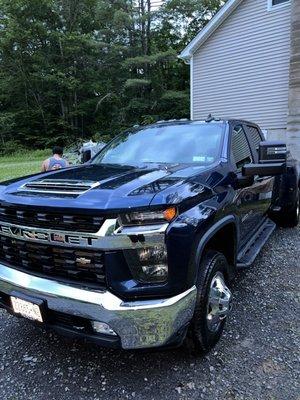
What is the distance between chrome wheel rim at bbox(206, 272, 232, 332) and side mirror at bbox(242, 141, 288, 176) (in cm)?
87

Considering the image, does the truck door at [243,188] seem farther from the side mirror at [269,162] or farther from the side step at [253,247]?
the side mirror at [269,162]

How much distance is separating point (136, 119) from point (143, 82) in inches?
132

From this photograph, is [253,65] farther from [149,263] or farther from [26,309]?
[26,309]

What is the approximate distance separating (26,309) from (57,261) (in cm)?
43

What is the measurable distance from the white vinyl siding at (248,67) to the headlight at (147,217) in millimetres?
12108

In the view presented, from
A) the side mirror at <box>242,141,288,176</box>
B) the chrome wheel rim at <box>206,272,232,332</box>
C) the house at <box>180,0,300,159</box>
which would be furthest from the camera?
the house at <box>180,0,300,159</box>

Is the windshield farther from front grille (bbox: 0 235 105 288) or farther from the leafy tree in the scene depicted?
the leafy tree

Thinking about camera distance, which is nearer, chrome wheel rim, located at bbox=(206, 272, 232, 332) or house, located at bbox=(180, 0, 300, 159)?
chrome wheel rim, located at bbox=(206, 272, 232, 332)

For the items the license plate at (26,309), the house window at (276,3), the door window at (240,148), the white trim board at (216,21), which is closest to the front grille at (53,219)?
the license plate at (26,309)

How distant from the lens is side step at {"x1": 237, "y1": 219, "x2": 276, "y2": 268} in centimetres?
360

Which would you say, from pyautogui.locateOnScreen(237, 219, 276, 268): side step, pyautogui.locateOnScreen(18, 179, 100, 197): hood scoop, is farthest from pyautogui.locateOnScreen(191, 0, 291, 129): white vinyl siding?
pyautogui.locateOnScreen(18, 179, 100, 197): hood scoop

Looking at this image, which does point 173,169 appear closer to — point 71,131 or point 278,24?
point 278,24

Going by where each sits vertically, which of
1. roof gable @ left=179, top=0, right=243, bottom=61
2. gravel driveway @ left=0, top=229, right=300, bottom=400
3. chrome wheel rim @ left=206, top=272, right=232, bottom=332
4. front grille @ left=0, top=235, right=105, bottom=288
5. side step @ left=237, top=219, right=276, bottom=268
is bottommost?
gravel driveway @ left=0, top=229, right=300, bottom=400

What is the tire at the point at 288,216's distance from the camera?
5974 mm
